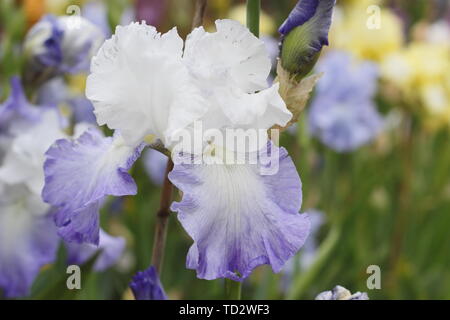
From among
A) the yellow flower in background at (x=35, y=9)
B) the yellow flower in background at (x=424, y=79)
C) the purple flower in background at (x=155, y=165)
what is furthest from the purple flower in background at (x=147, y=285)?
the yellow flower in background at (x=35, y=9)

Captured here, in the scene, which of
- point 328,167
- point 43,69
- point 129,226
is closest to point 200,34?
point 43,69

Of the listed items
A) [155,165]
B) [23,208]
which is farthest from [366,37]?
[23,208]

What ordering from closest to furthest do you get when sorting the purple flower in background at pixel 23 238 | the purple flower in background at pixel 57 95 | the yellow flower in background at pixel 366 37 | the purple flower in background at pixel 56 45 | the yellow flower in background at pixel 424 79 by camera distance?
the purple flower in background at pixel 23 238, the purple flower in background at pixel 56 45, the purple flower in background at pixel 57 95, the yellow flower in background at pixel 424 79, the yellow flower in background at pixel 366 37

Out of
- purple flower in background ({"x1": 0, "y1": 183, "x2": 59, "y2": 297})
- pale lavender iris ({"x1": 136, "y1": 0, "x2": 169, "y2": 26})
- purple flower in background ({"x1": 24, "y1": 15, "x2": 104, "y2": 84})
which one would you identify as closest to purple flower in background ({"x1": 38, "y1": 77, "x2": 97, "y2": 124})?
purple flower in background ({"x1": 24, "y1": 15, "x2": 104, "y2": 84})

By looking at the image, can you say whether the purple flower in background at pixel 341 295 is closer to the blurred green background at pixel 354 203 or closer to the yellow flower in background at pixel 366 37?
the blurred green background at pixel 354 203

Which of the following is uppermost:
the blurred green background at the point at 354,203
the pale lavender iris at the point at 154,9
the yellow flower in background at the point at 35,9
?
the pale lavender iris at the point at 154,9

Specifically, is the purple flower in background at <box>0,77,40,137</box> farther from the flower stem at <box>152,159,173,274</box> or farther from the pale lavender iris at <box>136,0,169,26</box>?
the pale lavender iris at <box>136,0,169,26</box>

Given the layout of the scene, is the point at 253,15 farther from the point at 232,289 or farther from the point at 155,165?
the point at 155,165

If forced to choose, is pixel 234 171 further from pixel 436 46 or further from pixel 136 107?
pixel 436 46
